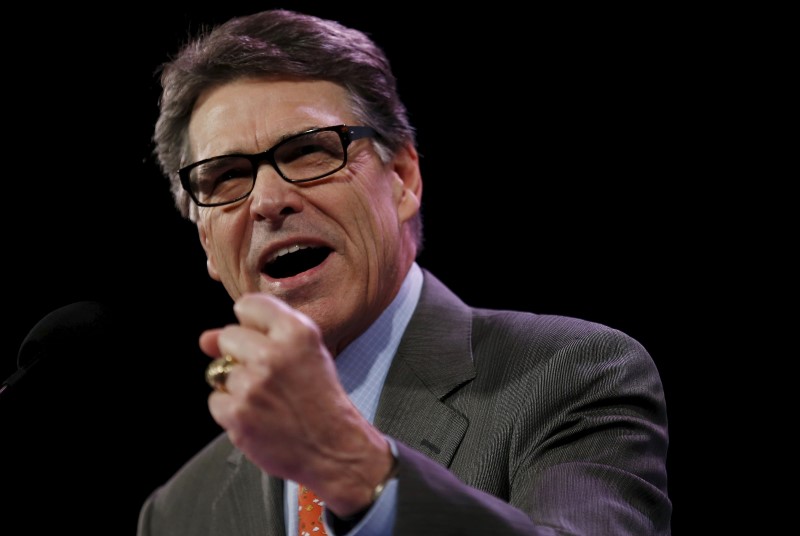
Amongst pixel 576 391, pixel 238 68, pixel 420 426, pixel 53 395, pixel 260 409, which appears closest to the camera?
pixel 260 409

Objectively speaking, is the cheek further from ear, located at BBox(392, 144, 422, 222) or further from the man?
ear, located at BBox(392, 144, 422, 222)

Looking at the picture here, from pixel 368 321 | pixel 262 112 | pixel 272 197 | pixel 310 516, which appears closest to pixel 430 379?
pixel 368 321

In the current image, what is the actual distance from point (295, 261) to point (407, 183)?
1.54 ft

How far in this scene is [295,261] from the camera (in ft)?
7.09

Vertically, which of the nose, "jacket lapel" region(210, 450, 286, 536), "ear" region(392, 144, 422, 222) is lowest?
"jacket lapel" region(210, 450, 286, 536)

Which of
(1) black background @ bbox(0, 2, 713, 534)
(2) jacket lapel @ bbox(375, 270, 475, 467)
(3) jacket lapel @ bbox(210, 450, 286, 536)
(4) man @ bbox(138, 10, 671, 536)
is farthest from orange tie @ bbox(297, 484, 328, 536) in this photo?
(1) black background @ bbox(0, 2, 713, 534)

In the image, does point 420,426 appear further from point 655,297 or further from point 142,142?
point 142,142

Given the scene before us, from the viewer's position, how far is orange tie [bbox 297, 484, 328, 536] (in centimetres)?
199

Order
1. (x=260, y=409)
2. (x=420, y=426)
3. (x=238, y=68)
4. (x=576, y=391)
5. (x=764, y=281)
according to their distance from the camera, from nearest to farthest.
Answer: (x=260, y=409), (x=576, y=391), (x=420, y=426), (x=238, y=68), (x=764, y=281)

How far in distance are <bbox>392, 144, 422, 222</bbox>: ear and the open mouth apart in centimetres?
30

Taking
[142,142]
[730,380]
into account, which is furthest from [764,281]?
[142,142]

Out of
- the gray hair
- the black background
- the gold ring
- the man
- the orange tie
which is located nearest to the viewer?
the gold ring

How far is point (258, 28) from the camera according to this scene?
7.70 feet

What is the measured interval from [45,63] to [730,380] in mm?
2794
